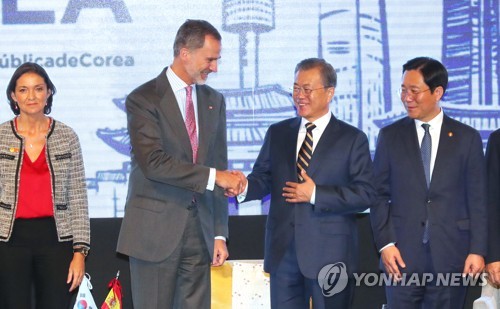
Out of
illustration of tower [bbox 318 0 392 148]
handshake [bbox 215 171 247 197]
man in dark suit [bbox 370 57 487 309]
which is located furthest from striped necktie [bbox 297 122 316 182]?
illustration of tower [bbox 318 0 392 148]

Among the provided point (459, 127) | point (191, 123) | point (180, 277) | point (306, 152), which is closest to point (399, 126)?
point (459, 127)

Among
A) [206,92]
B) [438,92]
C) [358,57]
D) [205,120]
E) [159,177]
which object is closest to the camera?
[159,177]

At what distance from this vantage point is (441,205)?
4199 mm

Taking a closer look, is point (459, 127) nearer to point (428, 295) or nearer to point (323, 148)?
point (323, 148)

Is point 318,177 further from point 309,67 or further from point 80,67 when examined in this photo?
point 80,67

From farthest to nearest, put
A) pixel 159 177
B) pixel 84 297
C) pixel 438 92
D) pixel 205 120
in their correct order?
pixel 84 297 → pixel 438 92 → pixel 205 120 → pixel 159 177

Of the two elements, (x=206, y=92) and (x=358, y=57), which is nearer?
(x=206, y=92)

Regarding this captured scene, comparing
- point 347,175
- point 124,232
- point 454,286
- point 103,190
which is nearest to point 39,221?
point 124,232

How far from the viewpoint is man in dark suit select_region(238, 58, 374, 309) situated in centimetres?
406

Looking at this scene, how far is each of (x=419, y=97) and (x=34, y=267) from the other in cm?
207

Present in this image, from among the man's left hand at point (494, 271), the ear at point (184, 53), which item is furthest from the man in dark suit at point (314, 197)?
the man's left hand at point (494, 271)

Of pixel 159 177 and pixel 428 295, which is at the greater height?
pixel 159 177

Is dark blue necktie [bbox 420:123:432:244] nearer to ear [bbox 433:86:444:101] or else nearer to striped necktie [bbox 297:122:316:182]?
ear [bbox 433:86:444:101]

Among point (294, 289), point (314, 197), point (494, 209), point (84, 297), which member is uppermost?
point (314, 197)
